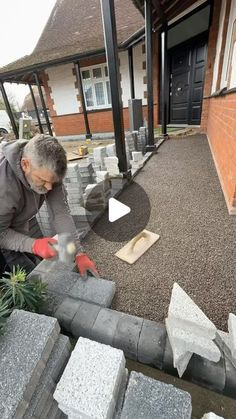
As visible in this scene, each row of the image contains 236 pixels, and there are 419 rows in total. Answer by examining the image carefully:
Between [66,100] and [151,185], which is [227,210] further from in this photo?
[66,100]

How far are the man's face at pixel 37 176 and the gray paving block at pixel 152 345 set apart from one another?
1026 mm

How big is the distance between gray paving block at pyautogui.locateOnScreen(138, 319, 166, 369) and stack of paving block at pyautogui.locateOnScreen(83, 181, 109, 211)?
5.26 ft

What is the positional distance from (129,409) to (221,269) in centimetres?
111

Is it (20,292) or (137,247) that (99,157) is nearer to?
(137,247)

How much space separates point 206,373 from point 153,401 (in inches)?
12.6

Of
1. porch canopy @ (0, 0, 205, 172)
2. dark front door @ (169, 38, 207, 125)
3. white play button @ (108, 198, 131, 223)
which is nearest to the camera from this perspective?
white play button @ (108, 198, 131, 223)

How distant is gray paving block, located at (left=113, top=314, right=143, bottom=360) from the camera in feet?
3.36

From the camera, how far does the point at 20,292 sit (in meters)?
0.98

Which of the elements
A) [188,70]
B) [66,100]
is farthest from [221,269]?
[66,100]

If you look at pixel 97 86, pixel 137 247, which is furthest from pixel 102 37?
pixel 137 247

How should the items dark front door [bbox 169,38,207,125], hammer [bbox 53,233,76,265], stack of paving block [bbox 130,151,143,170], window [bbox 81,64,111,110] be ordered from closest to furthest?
hammer [bbox 53,233,76,265]
stack of paving block [bbox 130,151,143,170]
dark front door [bbox 169,38,207,125]
window [bbox 81,64,111,110]

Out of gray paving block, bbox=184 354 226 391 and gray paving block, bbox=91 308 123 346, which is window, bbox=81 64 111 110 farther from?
gray paving block, bbox=184 354 226 391

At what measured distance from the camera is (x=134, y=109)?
5.89 metres

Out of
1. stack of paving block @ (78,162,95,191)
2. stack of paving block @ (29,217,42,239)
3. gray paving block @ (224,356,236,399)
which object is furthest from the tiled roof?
gray paving block @ (224,356,236,399)
